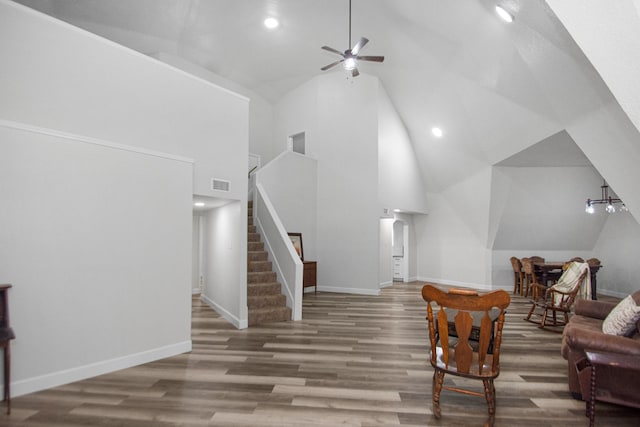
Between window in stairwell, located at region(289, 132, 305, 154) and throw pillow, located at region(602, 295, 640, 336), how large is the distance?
8.18 meters

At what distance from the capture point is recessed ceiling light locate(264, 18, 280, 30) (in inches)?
300

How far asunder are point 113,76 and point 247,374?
3.61m

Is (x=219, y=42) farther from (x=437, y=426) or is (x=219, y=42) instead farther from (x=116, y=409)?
(x=437, y=426)

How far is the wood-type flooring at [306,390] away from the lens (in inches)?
112

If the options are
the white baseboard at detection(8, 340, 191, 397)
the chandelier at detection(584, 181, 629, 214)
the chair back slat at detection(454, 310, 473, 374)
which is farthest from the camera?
the chandelier at detection(584, 181, 629, 214)

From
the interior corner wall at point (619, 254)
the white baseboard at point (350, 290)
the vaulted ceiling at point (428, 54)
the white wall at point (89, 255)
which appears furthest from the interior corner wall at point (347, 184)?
the interior corner wall at point (619, 254)

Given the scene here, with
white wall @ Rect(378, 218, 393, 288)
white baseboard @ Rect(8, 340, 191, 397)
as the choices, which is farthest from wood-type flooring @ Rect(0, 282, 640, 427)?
white wall @ Rect(378, 218, 393, 288)

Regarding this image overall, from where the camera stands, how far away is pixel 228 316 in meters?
5.93

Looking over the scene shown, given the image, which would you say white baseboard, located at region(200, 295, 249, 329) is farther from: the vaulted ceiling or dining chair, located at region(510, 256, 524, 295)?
dining chair, located at region(510, 256, 524, 295)

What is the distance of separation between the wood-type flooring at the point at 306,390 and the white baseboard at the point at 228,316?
0.18 meters

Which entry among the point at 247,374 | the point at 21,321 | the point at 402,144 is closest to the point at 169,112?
the point at 21,321

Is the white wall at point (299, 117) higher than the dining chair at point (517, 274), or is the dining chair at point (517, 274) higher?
the white wall at point (299, 117)

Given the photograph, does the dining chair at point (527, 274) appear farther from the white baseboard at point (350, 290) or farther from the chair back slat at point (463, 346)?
the chair back slat at point (463, 346)

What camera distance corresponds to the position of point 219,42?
8289 mm
